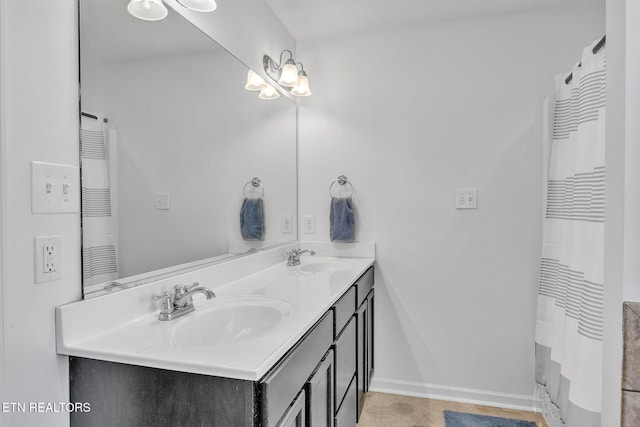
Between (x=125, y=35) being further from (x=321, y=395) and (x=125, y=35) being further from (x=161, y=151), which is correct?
(x=321, y=395)

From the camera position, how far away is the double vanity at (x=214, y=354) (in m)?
0.85

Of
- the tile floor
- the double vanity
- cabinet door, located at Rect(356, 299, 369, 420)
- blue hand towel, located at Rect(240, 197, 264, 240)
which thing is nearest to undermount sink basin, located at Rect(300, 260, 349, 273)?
cabinet door, located at Rect(356, 299, 369, 420)

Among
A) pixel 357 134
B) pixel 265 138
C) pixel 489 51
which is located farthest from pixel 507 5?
pixel 265 138

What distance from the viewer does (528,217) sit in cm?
217

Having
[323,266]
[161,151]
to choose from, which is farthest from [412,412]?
[161,151]

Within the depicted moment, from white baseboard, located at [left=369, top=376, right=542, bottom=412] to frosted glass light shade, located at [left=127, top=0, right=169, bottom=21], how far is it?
2283 millimetres

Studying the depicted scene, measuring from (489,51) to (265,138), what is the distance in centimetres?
142

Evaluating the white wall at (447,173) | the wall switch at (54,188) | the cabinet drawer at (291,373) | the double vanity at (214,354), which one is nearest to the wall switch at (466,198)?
the white wall at (447,173)

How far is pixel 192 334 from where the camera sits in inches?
46.2

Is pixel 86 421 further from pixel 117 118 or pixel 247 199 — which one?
pixel 247 199

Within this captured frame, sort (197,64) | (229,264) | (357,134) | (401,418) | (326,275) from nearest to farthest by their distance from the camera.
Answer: (197,64) → (229,264) → (326,275) → (401,418) → (357,134)

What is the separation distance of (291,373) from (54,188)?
30.7 inches

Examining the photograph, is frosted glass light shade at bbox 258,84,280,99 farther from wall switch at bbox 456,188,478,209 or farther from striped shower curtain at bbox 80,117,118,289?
wall switch at bbox 456,188,478,209

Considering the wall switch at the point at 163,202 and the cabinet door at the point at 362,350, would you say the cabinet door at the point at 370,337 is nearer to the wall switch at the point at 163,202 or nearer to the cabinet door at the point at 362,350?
the cabinet door at the point at 362,350
